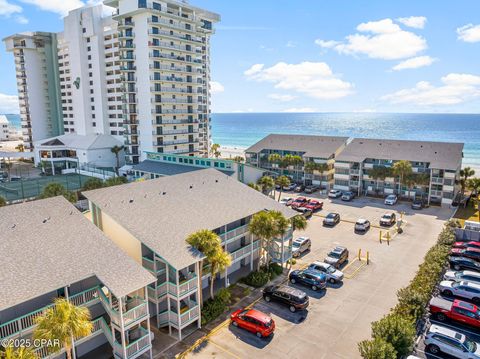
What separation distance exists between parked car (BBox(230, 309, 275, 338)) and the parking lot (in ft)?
1.49

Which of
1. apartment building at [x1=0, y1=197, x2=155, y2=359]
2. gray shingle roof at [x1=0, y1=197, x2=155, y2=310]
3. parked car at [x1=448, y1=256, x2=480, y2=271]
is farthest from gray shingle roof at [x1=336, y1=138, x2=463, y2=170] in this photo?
apartment building at [x1=0, y1=197, x2=155, y2=359]

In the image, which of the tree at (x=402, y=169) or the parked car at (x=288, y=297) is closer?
the parked car at (x=288, y=297)

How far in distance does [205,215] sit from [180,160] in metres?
31.3

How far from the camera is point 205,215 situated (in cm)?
2948

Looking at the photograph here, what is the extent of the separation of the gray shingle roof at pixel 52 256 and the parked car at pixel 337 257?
2082cm

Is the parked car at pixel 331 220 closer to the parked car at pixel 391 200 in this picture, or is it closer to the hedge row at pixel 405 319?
the parked car at pixel 391 200

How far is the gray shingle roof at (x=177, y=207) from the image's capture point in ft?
80.5

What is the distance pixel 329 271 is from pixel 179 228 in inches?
611

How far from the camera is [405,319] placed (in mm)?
22516

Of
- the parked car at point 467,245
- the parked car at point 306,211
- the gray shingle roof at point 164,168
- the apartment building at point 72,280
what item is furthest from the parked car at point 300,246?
the gray shingle roof at point 164,168

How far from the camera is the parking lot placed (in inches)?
914

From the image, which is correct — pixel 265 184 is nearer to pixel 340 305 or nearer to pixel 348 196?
pixel 348 196

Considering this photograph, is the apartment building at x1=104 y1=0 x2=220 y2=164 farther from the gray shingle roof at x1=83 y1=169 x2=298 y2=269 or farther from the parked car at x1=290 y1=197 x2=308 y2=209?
the gray shingle roof at x1=83 y1=169 x2=298 y2=269

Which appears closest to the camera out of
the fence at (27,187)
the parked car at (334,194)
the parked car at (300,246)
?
the parked car at (300,246)
